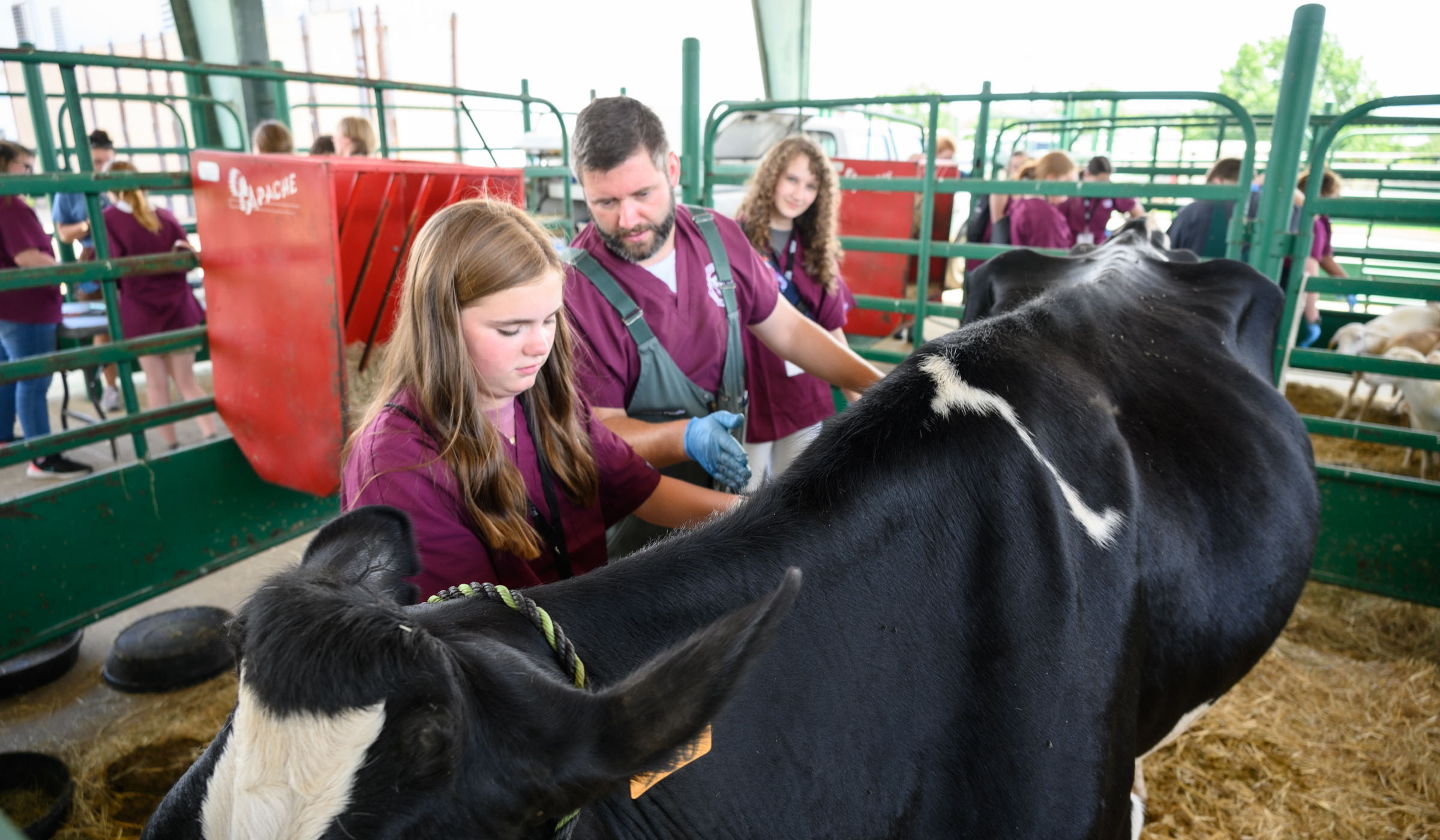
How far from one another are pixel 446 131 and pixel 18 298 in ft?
51.8

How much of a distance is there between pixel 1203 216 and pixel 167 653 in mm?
6504

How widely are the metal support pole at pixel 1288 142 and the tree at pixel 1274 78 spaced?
89.2 ft

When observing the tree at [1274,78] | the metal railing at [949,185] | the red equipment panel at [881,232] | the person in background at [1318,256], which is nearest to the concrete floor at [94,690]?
the metal railing at [949,185]

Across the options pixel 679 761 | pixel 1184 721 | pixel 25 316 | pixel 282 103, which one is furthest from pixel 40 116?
pixel 1184 721

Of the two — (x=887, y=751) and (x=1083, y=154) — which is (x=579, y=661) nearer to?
(x=887, y=751)

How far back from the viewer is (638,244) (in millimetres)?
2391

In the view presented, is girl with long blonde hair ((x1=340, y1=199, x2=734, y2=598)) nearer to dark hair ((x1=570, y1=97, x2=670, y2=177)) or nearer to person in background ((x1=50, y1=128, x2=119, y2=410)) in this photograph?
dark hair ((x1=570, y1=97, x2=670, y2=177))

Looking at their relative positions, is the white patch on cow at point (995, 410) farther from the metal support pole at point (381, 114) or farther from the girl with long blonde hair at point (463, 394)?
the metal support pole at point (381, 114)

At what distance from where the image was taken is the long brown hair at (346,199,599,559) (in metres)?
1.55

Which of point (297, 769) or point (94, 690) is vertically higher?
point (297, 769)

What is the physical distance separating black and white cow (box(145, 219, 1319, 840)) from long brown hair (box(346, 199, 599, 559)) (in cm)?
36

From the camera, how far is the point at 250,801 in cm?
85

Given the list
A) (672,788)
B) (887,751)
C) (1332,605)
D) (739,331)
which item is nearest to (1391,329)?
(1332,605)

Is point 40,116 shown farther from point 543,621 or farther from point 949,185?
point 543,621
